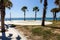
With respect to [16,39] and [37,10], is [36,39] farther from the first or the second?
[37,10]

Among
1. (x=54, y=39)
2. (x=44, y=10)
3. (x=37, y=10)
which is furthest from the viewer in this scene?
(x=37, y=10)

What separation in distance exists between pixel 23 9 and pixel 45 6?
65.4 m

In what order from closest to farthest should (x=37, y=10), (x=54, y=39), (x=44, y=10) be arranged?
(x=54, y=39)
(x=44, y=10)
(x=37, y=10)

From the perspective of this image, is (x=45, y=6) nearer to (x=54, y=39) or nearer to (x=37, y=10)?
(x=54, y=39)

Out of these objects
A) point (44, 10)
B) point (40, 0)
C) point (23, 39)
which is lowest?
point (23, 39)

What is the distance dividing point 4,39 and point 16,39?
1201mm

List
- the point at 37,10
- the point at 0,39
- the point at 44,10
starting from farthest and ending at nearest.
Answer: the point at 37,10 → the point at 44,10 → the point at 0,39

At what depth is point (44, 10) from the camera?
1217 inches

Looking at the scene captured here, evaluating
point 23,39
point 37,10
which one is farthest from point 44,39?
point 37,10

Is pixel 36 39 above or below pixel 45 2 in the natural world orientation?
below

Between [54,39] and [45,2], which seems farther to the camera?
[45,2]

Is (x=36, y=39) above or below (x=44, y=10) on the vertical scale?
below

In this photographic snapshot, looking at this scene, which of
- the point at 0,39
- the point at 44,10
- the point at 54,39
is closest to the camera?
the point at 54,39

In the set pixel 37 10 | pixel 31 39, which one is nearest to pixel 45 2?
pixel 31 39
